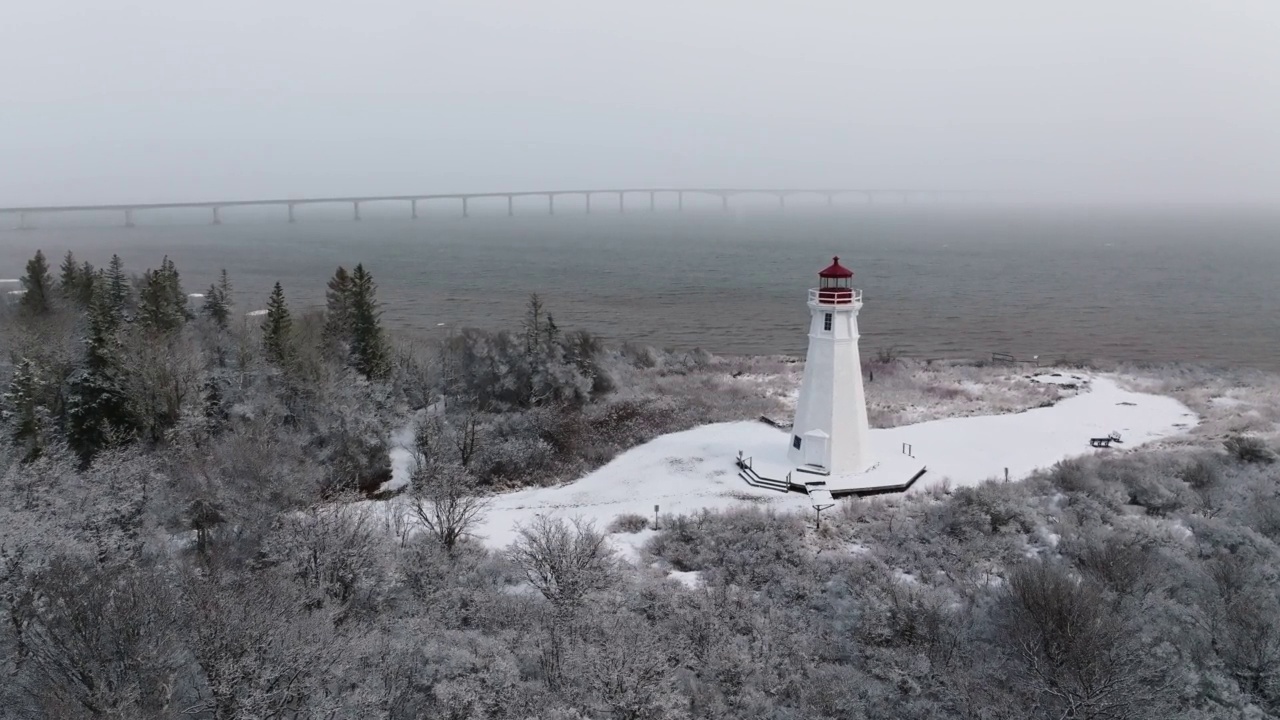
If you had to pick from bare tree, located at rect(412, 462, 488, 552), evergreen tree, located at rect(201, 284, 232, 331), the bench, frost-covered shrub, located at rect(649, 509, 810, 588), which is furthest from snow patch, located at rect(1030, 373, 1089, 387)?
evergreen tree, located at rect(201, 284, 232, 331)

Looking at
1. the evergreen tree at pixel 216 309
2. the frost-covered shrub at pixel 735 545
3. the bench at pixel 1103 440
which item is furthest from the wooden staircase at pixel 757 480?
the evergreen tree at pixel 216 309

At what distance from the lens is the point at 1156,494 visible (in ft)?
71.3

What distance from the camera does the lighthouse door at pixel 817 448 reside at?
78.8 ft

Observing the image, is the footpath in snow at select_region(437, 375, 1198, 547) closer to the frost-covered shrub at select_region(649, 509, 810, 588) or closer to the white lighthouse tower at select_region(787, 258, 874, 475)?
the frost-covered shrub at select_region(649, 509, 810, 588)

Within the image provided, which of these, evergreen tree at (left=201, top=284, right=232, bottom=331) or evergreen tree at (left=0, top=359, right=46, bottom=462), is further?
evergreen tree at (left=201, top=284, right=232, bottom=331)

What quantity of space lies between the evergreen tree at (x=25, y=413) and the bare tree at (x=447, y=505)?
11.5m

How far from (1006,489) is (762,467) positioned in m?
7.33

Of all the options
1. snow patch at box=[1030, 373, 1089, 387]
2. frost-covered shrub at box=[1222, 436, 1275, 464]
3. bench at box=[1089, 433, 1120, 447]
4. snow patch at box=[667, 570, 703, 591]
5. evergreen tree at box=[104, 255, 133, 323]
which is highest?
evergreen tree at box=[104, 255, 133, 323]

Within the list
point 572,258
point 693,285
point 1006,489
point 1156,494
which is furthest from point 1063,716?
point 572,258

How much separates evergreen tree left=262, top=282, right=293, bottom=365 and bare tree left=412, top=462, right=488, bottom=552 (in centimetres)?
1059

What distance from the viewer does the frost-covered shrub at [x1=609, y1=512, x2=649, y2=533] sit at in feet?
70.7

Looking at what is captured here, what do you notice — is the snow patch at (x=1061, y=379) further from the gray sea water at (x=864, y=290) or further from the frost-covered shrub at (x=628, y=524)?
the frost-covered shrub at (x=628, y=524)

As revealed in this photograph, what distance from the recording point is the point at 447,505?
20.1 meters

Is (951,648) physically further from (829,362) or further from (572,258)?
(572,258)
